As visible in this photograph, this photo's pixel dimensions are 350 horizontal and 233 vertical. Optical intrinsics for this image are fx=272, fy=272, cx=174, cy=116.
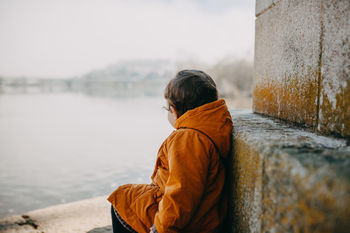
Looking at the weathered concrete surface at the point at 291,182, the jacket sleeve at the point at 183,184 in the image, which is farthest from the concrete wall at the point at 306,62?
the jacket sleeve at the point at 183,184

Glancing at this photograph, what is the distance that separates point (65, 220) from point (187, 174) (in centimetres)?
193

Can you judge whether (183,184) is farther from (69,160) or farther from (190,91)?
(69,160)

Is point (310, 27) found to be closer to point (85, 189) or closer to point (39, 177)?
point (85, 189)

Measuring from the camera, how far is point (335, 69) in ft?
3.76

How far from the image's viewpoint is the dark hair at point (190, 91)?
1504 mm

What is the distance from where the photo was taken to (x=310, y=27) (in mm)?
1379

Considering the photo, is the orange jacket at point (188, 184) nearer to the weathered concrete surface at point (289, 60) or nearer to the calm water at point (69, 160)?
the weathered concrete surface at point (289, 60)

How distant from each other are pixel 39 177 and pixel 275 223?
4.89 metres

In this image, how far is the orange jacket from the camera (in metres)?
1.27

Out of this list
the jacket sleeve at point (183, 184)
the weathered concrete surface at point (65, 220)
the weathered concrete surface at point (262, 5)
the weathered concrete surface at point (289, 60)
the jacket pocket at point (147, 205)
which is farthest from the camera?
the weathered concrete surface at point (65, 220)

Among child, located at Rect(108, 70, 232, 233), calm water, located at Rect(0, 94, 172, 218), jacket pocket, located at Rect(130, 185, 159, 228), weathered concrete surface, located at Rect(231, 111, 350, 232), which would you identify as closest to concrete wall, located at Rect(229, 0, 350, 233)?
weathered concrete surface, located at Rect(231, 111, 350, 232)

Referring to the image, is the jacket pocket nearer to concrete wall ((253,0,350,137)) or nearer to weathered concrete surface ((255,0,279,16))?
concrete wall ((253,0,350,137))

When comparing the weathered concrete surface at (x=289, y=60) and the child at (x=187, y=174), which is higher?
the weathered concrete surface at (x=289, y=60)

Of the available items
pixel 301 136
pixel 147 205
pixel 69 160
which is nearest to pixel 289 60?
pixel 301 136
